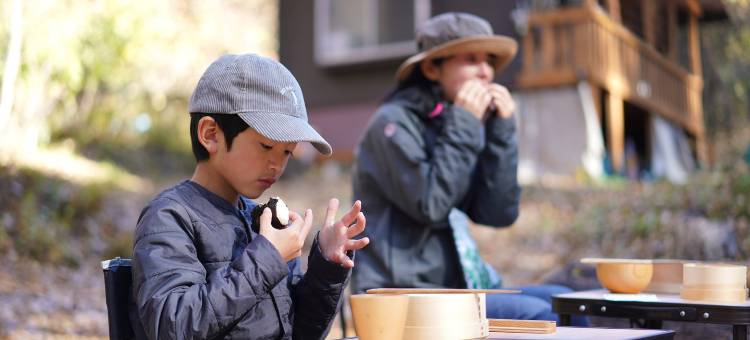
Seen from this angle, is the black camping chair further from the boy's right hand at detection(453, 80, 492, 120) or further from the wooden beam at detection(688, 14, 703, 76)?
the wooden beam at detection(688, 14, 703, 76)

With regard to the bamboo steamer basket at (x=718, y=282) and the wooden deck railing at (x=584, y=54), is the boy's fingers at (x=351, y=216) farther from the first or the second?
the wooden deck railing at (x=584, y=54)

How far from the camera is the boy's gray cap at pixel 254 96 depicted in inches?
82.1

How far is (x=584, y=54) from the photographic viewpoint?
36.1 feet

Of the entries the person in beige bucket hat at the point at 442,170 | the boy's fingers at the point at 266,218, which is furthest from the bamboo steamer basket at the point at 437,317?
the person in beige bucket hat at the point at 442,170

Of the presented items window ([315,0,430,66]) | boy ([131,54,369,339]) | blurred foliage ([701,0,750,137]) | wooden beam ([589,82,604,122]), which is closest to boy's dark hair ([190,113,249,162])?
boy ([131,54,369,339])

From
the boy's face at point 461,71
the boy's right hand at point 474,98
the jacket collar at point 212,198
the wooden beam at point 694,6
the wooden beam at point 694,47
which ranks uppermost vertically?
the wooden beam at point 694,6

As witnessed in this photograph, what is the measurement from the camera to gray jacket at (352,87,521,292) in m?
3.29

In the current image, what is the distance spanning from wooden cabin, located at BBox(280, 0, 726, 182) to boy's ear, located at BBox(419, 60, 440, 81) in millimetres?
7699

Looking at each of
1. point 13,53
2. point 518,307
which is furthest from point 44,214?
point 518,307

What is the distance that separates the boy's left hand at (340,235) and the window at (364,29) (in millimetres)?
11122

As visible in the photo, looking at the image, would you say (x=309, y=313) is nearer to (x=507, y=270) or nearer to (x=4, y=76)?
(x=507, y=270)

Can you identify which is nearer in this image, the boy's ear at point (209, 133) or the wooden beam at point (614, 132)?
the boy's ear at point (209, 133)

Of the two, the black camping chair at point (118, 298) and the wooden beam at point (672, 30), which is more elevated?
the wooden beam at point (672, 30)

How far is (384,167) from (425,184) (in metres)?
0.20
